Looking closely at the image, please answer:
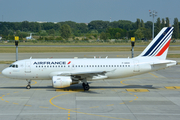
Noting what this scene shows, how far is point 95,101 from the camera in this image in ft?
83.5

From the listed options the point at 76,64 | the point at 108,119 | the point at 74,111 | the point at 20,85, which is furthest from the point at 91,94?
the point at 20,85

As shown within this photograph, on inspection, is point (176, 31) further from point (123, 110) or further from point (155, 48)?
point (123, 110)

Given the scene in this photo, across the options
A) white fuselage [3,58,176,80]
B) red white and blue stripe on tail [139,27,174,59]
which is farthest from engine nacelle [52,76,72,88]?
red white and blue stripe on tail [139,27,174,59]

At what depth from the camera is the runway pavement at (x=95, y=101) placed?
20844mm

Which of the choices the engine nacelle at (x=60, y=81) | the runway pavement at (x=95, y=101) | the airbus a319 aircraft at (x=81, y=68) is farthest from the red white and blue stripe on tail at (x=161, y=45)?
the engine nacelle at (x=60, y=81)

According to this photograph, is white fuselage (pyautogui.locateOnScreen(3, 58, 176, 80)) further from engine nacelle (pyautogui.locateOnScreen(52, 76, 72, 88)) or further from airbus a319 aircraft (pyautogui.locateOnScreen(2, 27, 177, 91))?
engine nacelle (pyautogui.locateOnScreen(52, 76, 72, 88))

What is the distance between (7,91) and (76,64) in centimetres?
904

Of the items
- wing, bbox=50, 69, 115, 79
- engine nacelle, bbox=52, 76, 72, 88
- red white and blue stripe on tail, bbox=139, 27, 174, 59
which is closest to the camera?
engine nacelle, bbox=52, 76, 72, 88

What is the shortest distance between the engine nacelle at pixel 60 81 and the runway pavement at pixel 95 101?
1.04 metres

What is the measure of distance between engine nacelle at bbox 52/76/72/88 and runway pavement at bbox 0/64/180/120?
104 centimetres

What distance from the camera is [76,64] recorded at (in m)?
31.1

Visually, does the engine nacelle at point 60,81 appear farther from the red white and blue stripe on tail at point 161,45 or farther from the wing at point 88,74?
the red white and blue stripe on tail at point 161,45

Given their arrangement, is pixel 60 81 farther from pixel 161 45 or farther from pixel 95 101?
pixel 161 45

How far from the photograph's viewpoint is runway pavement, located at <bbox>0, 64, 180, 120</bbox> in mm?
20844
